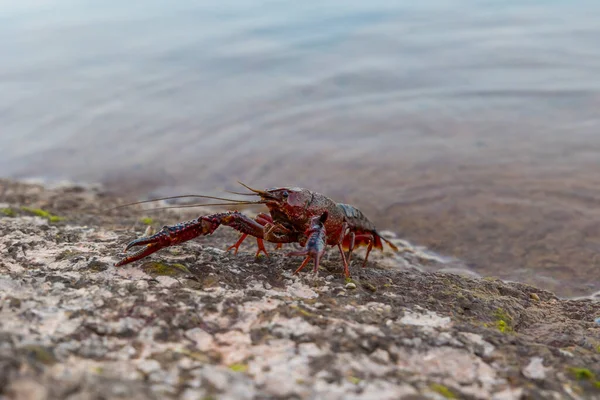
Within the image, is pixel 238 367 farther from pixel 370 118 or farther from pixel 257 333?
pixel 370 118

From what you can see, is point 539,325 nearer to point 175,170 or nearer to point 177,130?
point 175,170

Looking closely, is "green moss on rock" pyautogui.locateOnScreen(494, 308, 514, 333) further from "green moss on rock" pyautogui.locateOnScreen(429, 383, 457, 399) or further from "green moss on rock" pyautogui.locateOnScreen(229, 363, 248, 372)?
"green moss on rock" pyautogui.locateOnScreen(229, 363, 248, 372)

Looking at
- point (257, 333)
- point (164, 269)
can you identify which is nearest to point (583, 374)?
point (257, 333)

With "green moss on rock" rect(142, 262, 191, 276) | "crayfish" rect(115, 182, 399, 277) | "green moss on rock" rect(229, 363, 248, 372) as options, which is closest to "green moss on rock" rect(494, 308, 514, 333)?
"crayfish" rect(115, 182, 399, 277)

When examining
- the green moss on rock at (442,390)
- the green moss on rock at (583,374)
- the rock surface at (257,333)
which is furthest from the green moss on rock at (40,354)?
the green moss on rock at (583,374)

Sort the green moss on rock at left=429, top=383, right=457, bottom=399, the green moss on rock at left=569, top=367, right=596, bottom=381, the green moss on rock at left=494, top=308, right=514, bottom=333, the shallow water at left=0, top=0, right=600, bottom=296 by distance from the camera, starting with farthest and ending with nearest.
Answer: the shallow water at left=0, top=0, right=600, bottom=296
the green moss on rock at left=494, top=308, right=514, bottom=333
the green moss on rock at left=569, top=367, right=596, bottom=381
the green moss on rock at left=429, top=383, right=457, bottom=399
